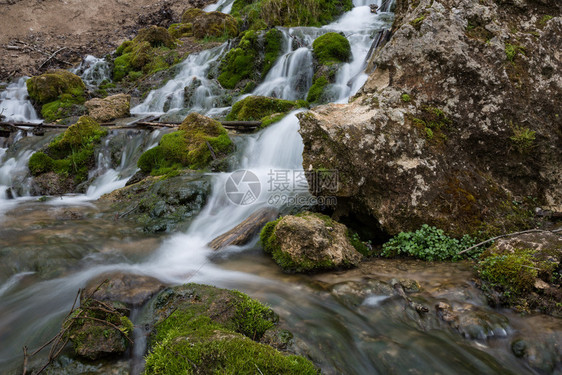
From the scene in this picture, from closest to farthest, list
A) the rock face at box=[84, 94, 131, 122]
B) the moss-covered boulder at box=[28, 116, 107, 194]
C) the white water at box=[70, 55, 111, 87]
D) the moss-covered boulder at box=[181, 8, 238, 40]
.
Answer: the moss-covered boulder at box=[28, 116, 107, 194] < the rock face at box=[84, 94, 131, 122] < the white water at box=[70, 55, 111, 87] < the moss-covered boulder at box=[181, 8, 238, 40]

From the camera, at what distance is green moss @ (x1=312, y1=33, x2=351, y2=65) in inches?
508

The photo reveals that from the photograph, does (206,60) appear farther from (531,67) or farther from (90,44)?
(531,67)

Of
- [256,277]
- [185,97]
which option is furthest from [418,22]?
[185,97]

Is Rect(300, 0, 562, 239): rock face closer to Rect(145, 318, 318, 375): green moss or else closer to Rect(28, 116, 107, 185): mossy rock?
Rect(145, 318, 318, 375): green moss

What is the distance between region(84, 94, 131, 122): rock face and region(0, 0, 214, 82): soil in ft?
33.4

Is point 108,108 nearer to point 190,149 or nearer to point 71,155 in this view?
point 71,155

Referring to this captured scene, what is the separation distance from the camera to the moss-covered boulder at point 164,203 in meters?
6.03

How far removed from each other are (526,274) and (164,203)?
5692mm

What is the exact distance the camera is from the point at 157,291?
3.63 meters

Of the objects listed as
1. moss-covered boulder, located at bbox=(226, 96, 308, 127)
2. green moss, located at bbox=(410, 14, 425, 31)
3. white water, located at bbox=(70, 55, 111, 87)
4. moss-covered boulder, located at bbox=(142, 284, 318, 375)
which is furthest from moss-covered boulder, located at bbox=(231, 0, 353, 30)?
moss-covered boulder, located at bbox=(142, 284, 318, 375)

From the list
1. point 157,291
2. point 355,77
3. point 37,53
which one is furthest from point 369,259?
point 37,53

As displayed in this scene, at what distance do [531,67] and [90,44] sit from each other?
28.3 m

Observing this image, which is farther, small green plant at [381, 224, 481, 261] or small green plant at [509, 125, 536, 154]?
small green plant at [509, 125, 536, 154]

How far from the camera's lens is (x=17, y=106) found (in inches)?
591
